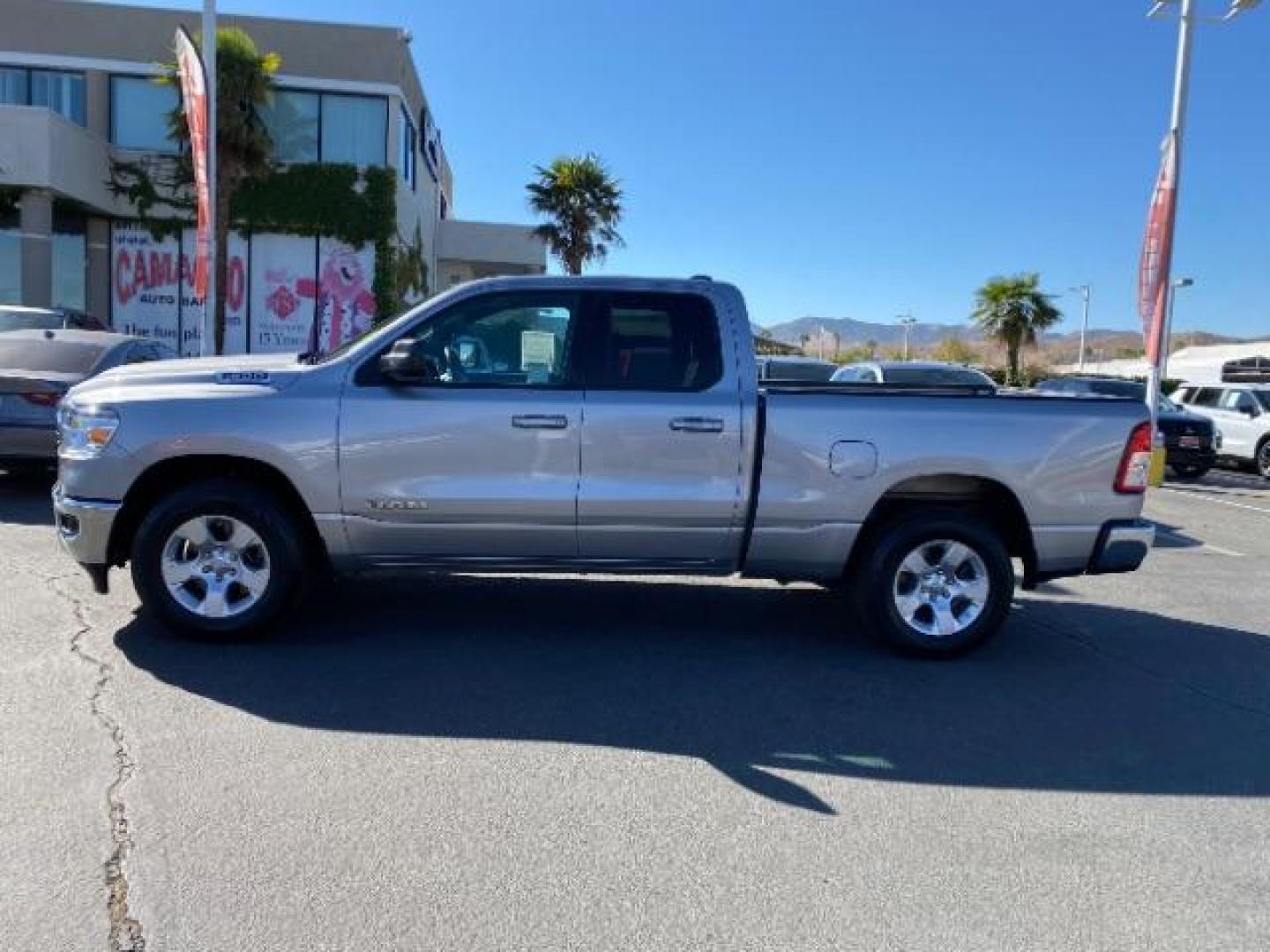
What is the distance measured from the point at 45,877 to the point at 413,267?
88.4 feet

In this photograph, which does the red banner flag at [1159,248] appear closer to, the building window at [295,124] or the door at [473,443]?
the door at [473,443]

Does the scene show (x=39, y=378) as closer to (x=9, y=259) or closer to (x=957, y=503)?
(x=957, y=503)

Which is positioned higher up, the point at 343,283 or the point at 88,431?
the point at 343,283

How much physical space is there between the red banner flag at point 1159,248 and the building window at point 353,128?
677 inches

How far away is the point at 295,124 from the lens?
24.8 metres

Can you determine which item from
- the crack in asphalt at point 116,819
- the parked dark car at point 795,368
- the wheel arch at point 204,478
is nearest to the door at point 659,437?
the wheel arch at point 204,478

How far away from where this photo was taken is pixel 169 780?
3.83 metres

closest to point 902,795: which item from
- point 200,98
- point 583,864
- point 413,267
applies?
point 583,864

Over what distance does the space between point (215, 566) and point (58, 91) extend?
23.6 meters

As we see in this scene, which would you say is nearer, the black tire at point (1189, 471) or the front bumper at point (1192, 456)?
the front bumper at point (1192, 456)

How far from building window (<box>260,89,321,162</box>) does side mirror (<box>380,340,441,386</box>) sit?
21503mm

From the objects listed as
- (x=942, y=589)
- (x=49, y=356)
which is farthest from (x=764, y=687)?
(x=49, y=356)

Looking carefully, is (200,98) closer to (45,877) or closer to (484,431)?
(484,431)

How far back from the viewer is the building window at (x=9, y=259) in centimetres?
2292
